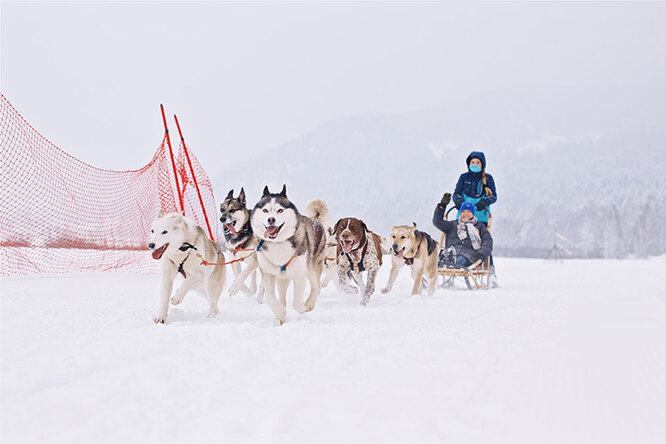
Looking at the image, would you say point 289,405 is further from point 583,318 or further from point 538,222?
point 538,222

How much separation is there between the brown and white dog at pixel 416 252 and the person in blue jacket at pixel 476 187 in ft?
4.31

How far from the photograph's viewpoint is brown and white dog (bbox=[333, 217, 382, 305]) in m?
5.16

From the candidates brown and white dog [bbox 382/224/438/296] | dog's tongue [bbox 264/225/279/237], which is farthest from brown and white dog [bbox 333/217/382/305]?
dog's tongue [bbox 264/225/279/237]

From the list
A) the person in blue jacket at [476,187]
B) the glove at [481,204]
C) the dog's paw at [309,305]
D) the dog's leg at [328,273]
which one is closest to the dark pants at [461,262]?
the person in blue jacket at [476,187]

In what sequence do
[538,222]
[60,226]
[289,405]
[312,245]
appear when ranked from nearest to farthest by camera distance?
[289,405] < [312,245] < [60,226] < [538,222]

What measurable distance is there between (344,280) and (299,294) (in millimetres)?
1577

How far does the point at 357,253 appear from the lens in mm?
5355

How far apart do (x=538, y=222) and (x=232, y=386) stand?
3931 centimetres

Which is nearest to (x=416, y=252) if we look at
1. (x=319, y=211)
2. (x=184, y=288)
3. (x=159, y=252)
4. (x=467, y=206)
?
(x=319, y=211)

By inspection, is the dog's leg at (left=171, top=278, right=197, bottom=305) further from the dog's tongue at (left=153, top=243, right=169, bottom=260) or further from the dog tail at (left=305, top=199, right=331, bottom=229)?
the dog tail at (left=305, top=199, right=331, bottom=229)

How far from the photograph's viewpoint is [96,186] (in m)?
8.67

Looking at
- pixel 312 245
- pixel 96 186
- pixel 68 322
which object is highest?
pixel 96 186

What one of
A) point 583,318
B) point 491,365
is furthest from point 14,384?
point 583,318

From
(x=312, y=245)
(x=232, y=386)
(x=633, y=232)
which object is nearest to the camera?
(x=232, y=386)
